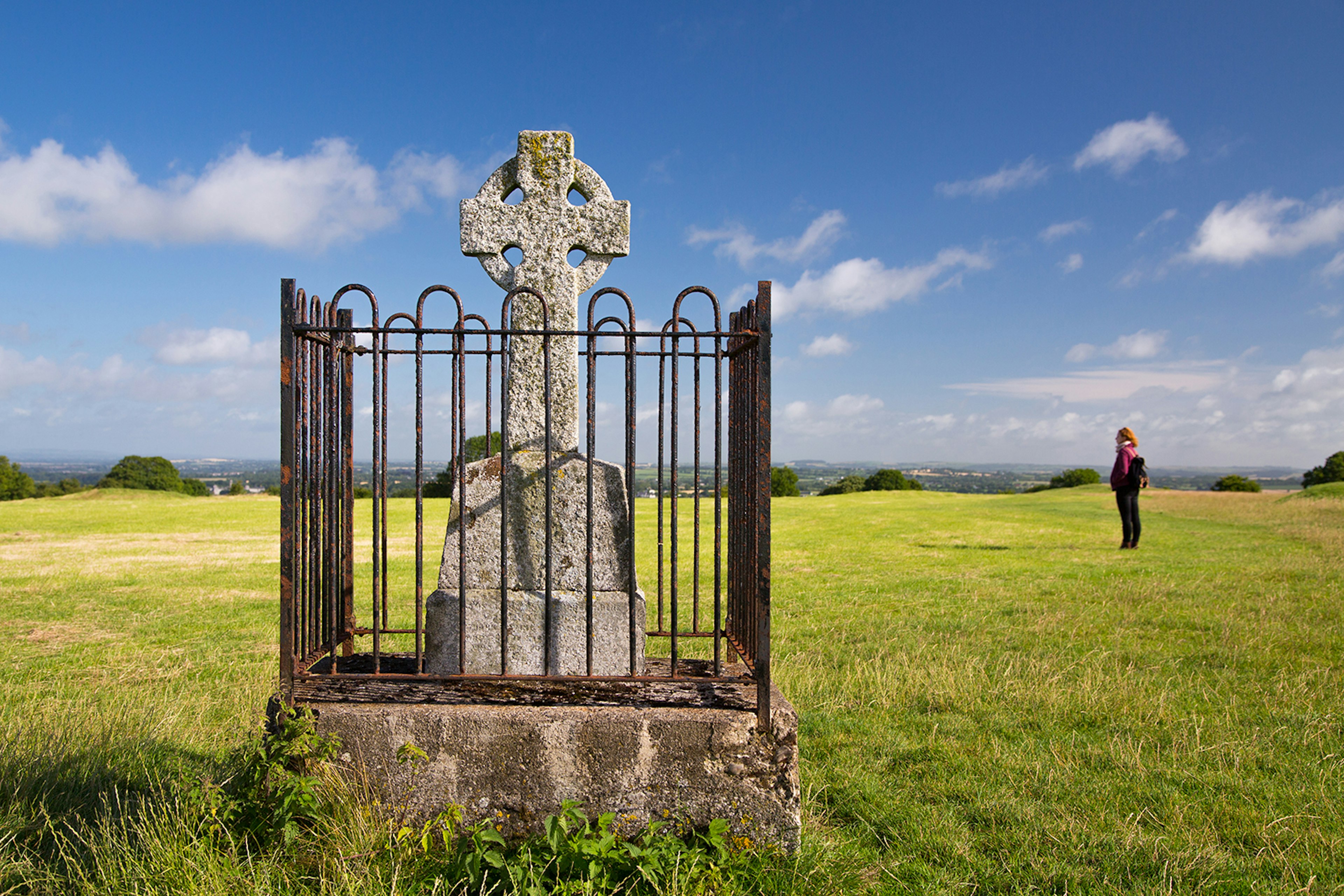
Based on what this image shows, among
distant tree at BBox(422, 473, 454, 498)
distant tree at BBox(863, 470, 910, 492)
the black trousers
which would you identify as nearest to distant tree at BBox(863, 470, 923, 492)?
distant tree at BBox(863, 470, 910, 492)

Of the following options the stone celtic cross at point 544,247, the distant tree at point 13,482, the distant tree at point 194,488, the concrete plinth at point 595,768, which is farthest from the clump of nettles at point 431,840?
the distant tree at point 194,488

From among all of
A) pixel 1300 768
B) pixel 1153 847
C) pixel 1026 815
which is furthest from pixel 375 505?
pixel 1300 768

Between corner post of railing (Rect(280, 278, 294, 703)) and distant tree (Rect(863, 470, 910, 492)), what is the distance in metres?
55.2

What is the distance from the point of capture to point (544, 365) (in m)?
4.25

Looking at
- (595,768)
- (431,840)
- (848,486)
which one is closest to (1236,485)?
(848,486)

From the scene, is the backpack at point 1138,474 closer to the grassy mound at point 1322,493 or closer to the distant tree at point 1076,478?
the grassy mound at point 1322,493

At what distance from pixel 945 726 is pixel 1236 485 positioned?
5443 cm

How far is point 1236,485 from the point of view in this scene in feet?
158

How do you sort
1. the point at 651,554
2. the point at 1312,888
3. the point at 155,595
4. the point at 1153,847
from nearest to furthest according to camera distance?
the point at 1312,888, the point at 1153,847, the point at 155,595, the point at 651,554

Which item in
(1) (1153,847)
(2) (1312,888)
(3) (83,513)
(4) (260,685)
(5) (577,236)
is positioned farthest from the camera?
(3) (83,513)

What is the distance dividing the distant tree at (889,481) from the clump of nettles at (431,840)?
54970mm

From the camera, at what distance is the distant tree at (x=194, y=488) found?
206 ft

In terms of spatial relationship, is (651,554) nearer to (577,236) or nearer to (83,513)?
(577,236)

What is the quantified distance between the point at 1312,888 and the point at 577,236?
481 centimetres
